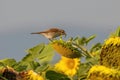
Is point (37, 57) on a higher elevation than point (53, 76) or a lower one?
higher

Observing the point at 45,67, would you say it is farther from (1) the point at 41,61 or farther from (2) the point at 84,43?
(2) the point at 84,43

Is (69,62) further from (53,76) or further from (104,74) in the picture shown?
(104,74)

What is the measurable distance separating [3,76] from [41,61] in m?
0.49

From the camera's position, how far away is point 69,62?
2066mm

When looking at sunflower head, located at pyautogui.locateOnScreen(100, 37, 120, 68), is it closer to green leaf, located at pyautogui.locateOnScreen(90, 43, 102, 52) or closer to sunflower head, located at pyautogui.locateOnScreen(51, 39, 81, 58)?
sunflower head, located at pyautogui.locateOnScreen(51, 39, 81, 58)

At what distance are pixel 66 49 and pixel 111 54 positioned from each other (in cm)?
42

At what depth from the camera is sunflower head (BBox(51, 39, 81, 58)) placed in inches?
72.9

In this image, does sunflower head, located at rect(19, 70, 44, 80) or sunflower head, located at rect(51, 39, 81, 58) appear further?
sunflower head, located at rect(51, 39, 81, 58)

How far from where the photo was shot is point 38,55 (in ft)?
7.16

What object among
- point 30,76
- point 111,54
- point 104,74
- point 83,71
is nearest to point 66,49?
point 83,71

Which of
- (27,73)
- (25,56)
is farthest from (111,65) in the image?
(25,56)

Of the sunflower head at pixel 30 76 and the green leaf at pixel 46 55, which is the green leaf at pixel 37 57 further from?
the sunflower head at pixel 30 76

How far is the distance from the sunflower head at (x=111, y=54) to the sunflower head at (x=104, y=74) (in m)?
0.07

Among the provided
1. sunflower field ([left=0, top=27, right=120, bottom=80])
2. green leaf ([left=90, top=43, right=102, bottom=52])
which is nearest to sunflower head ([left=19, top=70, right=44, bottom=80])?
sunflower field ([left=0, top=27, right=120, bottom=80])
